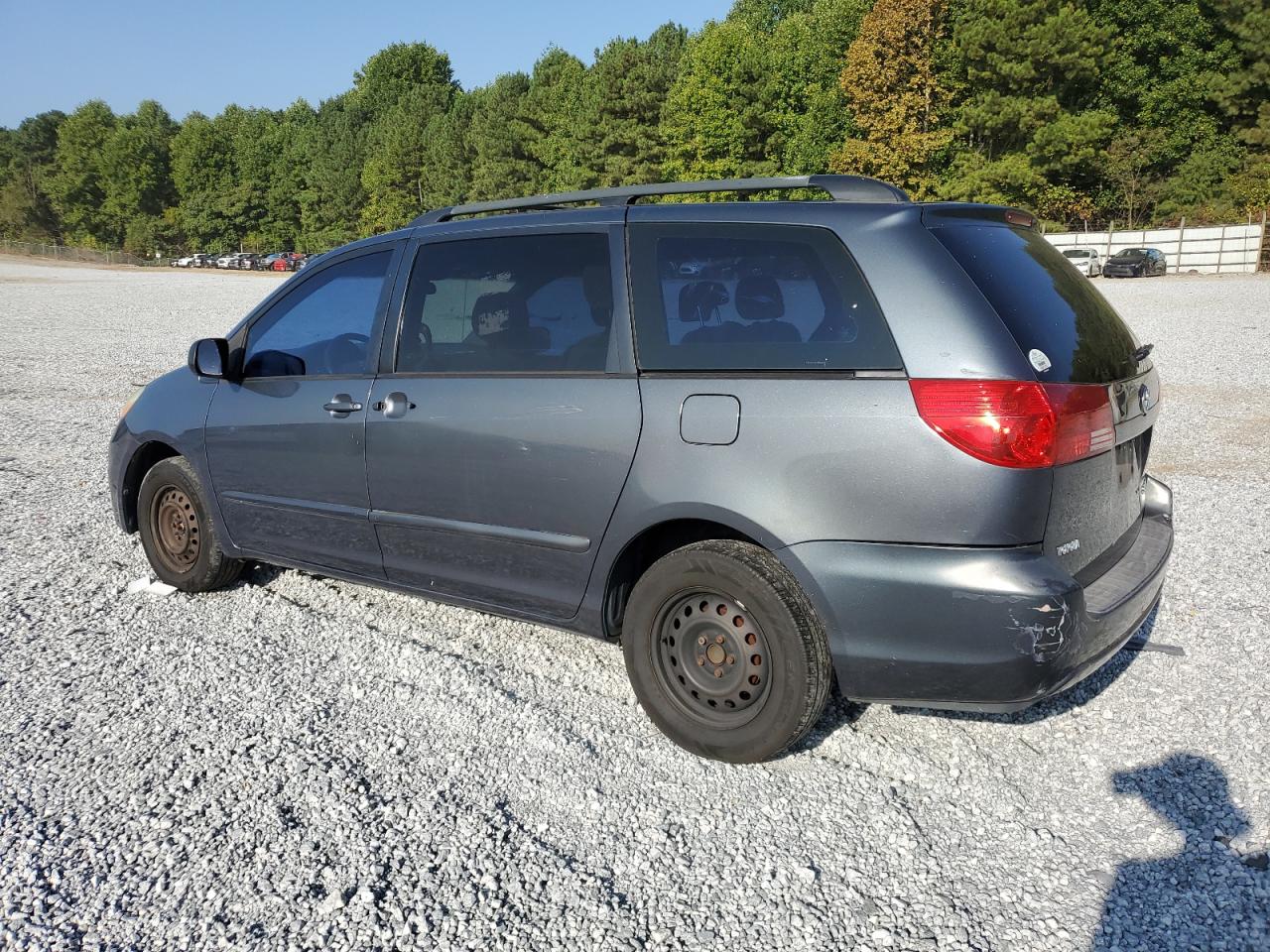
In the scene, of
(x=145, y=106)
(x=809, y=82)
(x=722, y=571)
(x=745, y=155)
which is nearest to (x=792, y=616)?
(x=722, y=571)

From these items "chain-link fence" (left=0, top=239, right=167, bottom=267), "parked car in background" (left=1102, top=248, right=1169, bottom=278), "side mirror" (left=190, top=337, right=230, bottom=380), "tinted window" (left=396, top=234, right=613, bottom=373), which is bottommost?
"side mirror" (left=190, top=337, right=230, bottom=380)

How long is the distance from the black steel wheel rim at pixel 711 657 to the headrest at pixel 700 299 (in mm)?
931

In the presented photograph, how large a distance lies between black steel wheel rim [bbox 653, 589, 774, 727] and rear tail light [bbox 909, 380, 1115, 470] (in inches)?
33.9

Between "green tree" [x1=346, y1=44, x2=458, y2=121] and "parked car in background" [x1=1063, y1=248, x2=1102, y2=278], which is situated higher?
"green tree" [x1=346, y1=44, x2=458, y2=121]

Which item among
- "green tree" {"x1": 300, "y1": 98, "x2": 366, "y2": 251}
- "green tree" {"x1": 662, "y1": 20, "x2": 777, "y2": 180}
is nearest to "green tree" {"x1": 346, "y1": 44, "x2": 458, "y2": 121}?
"green tree" {"x1": 300, "y1": 98, "x2": 366, "y2": 251}

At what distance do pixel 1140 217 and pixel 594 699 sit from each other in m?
55.8

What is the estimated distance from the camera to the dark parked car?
9.07 ft

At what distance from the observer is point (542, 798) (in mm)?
3053

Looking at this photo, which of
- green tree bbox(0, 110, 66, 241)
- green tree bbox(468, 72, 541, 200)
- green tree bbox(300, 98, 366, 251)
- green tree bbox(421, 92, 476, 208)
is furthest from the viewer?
green tree bbox(0, 110, 66, 241)

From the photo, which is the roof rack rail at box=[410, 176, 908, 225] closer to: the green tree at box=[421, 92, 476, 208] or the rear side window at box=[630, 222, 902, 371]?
the rear side window at box=[630, 222, 902, 371]

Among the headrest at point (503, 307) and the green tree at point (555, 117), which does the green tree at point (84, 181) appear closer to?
the green tree at point (555, 117)

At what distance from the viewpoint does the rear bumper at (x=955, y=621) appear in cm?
272

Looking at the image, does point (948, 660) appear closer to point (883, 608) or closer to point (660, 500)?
point (883, 608)

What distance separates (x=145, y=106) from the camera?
120m
